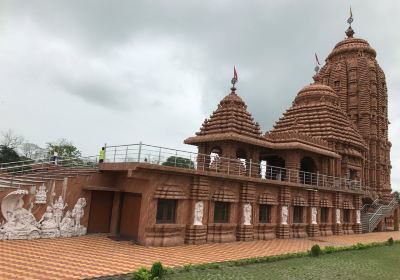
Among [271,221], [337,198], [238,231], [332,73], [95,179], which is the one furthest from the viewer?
[332,73]

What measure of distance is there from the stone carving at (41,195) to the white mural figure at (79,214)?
170cm

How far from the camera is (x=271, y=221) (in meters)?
22.4

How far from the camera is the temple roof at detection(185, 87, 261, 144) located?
25016mm

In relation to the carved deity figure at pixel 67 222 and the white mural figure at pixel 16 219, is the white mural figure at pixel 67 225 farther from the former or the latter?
the white mural figure at pixel 16 219

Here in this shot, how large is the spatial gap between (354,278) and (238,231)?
856cm

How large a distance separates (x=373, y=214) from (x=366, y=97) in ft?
48.0

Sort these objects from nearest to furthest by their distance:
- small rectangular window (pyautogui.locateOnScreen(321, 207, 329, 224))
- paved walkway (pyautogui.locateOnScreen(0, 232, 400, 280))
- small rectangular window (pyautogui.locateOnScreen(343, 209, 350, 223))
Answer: paved walkway (pyautogui.locateOnScreen(0, 232, 400, 280)) < small rectangular window (pyautogui.locateOnScreen(321, 207, 329, 224)) < small rectangular window (pyautogui.locateOnScreen(343, 209, 350, 223))

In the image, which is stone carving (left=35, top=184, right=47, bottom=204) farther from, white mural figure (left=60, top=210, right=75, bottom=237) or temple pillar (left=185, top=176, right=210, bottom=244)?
temple pillar (left=185, top=176, right=210, bottom=244)

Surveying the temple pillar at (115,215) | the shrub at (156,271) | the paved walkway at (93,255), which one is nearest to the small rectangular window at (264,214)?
the paved walkway at (93,255)

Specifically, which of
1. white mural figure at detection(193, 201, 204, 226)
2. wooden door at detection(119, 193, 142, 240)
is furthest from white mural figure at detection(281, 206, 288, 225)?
wooden door at detection(119, 193, 142, 240)

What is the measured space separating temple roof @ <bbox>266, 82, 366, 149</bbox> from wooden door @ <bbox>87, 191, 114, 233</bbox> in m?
16.4

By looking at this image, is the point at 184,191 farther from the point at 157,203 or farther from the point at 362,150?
the point at 362,150

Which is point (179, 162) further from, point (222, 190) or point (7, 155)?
point (7, 155)

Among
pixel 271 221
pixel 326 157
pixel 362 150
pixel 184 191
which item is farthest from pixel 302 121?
pixel 184 191
